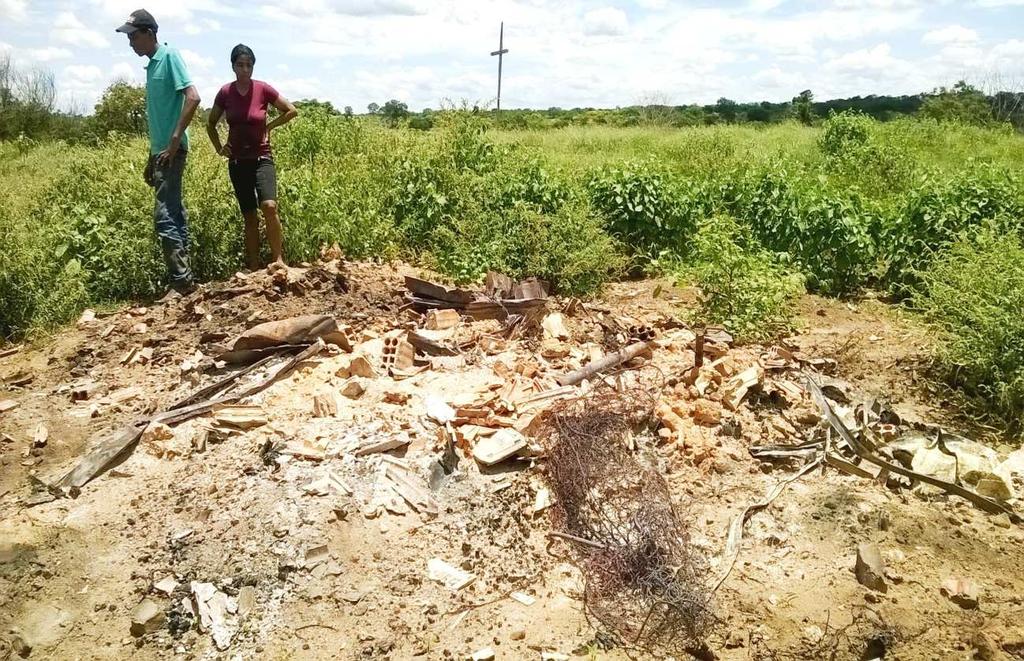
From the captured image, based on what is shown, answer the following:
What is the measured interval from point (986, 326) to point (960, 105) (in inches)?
725

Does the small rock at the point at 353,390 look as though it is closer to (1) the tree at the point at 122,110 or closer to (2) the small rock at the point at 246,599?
(2) the small rock at the point at 246,599

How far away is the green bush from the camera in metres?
4.96

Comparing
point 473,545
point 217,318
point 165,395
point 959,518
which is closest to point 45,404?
point 165,395

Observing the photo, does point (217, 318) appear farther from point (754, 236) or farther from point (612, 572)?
point (754, 236)

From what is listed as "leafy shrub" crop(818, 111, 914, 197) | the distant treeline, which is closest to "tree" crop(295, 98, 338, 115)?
the distant treeline

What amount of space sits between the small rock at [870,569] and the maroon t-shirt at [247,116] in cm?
506

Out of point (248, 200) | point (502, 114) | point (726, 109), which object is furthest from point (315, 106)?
point (726, 109)

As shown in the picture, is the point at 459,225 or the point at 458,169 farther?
the point at 458,169

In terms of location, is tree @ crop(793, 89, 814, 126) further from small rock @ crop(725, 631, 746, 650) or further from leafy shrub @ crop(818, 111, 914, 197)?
small rock @ crop(725, 631, 746, 650)

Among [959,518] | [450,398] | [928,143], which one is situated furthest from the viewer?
[928,143]

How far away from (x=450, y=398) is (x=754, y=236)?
4.21 metres

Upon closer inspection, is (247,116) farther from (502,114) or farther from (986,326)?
(502,114)

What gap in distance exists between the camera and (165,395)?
4832mm

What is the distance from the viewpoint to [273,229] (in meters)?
6.34
